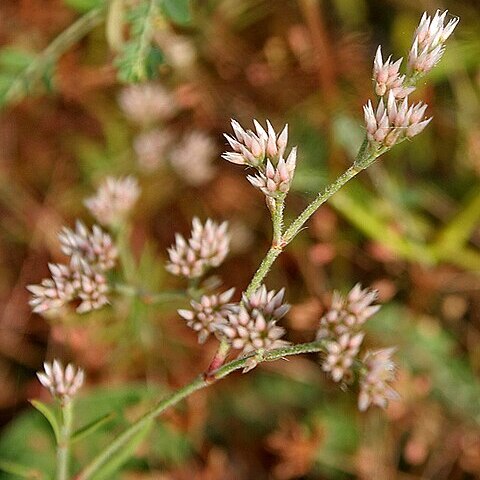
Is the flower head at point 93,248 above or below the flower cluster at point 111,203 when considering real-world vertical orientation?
below

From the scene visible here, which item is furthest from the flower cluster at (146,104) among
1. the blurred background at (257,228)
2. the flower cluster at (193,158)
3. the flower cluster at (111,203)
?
the flower cluster at (111,203)

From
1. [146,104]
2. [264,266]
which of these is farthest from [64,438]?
[146,104]

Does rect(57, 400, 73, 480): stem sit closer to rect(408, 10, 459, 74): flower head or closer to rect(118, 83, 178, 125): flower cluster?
rect(408, 10, 459, 74): flower head

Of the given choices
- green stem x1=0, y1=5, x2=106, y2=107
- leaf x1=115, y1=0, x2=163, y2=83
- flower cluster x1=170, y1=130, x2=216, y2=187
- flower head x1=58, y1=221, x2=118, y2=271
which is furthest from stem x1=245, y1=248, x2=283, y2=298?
flower cluster x1=170, y1=130, x2=216, y2=187

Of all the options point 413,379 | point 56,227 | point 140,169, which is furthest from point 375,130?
point 56,227

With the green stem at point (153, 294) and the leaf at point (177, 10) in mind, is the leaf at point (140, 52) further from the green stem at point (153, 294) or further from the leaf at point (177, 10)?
the green stem at point (153, 294)

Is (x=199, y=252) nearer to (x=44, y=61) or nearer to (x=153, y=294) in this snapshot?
(x=153, y=294)

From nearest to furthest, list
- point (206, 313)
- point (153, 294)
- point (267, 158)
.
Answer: point (267, 158) < point (206, 313) < point (153, 294)
